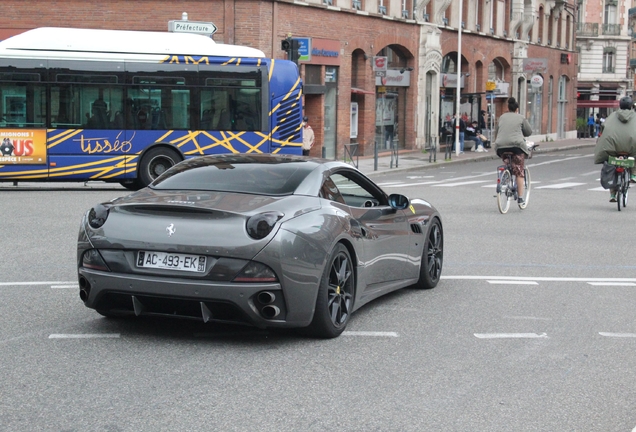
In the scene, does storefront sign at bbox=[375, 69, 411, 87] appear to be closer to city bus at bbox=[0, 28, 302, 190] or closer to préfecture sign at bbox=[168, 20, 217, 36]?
préfecture sign at bbox=[168, 20, 217, 36]

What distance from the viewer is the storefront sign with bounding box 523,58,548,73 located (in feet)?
185

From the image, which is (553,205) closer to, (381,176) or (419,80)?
(381,176)

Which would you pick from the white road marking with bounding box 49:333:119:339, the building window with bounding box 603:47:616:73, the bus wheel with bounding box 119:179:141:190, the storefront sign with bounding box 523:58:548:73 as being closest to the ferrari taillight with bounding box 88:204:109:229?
the white road marking with bounding box 49:333:119:339

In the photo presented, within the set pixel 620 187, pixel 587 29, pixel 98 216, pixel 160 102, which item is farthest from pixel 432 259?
pixel 587 29

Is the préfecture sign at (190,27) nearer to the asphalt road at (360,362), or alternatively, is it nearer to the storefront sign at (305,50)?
the storefront sign at (305,50)

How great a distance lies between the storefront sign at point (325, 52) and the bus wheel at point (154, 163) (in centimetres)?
1379

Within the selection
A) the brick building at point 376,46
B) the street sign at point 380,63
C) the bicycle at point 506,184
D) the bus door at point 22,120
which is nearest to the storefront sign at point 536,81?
the brick building at point 376,46

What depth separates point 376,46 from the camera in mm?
41156

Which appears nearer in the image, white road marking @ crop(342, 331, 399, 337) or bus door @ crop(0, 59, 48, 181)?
white road marking @ crop(342, 331, 399, 337)

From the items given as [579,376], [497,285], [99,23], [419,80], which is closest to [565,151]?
[419,80]

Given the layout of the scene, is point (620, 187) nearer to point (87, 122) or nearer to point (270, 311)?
point (87, 122)

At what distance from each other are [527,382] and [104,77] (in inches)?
687

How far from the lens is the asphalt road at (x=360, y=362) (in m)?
5.23

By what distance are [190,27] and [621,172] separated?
499 inches
